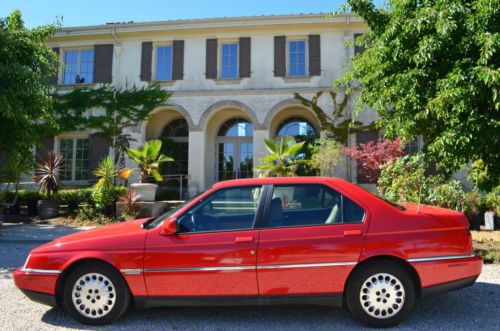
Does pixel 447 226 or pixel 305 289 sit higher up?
pixel 447 226

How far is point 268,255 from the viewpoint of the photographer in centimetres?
365

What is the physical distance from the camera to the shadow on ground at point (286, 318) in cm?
374

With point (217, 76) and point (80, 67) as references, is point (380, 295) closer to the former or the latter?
point (217, 76)

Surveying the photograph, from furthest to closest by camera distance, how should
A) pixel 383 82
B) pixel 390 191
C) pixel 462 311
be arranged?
1. pixel 390 191
2. pixel 383 82
3. pixel 462 311

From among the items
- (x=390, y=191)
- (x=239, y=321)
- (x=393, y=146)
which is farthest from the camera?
(x=393, y=146)

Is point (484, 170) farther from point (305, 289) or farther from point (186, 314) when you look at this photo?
point (186, 314)

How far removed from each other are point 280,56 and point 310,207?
1385 centimetres

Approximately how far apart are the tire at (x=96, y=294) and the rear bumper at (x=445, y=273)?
2897 mm

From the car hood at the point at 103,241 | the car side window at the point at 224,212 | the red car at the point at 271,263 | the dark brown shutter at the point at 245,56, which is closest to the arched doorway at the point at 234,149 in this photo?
the dark brown shutter at the point at 245,56

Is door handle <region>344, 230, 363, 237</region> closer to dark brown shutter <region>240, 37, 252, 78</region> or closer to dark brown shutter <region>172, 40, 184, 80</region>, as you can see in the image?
dark brown shutter <region>240, 37, 252, 78</region>

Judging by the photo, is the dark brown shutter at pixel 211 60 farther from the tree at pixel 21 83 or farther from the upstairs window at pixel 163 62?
the tree at pixel 21 83

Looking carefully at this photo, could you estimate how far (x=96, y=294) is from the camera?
3.74m

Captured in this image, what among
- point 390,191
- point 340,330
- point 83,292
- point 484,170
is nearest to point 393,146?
point 390,191

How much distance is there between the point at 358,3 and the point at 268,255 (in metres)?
5.79
